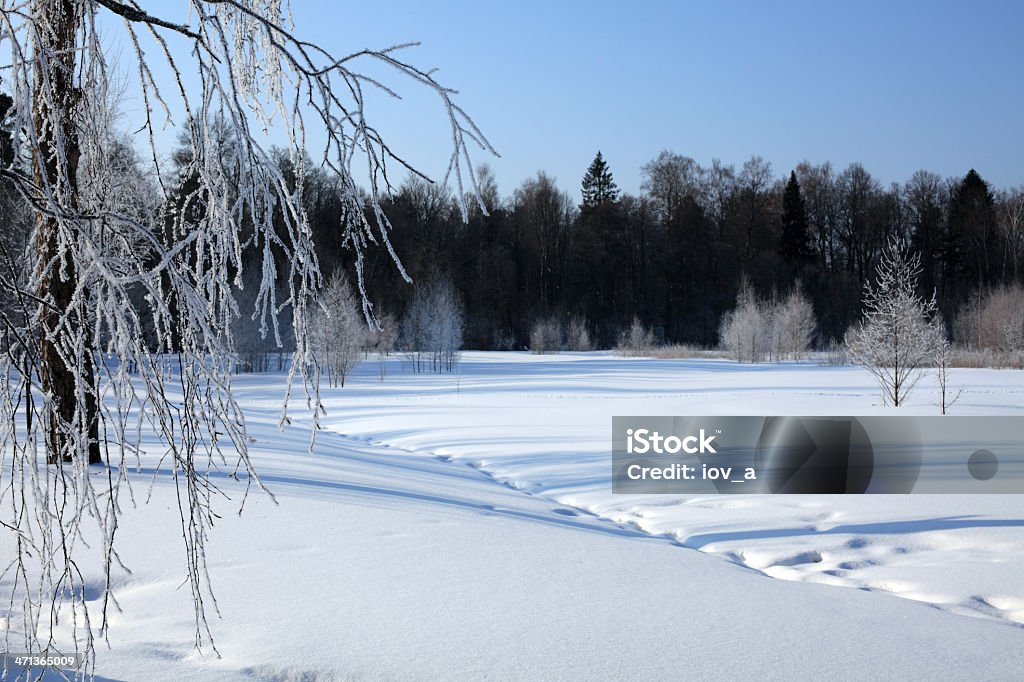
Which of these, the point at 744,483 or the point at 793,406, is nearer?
the point at 744,483

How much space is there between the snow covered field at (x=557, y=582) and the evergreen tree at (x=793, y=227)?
42.1 m

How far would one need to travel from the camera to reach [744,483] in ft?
25.6

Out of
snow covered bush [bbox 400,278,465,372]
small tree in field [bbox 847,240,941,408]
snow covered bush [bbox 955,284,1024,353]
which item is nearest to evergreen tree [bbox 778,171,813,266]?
snow covered bush [bbox 955,284,1024,353]

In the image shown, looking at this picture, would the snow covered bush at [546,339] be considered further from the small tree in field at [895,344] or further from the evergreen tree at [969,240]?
the small tree in field at [895,344]

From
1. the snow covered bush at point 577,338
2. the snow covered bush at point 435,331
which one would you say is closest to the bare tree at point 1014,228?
the snow covered bush at point 577,338

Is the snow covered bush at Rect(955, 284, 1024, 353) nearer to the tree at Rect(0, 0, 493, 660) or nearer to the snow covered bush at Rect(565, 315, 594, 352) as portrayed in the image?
the snow covered bush at Rect(565, 315, 594, 352)

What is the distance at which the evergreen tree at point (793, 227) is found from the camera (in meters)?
47.1

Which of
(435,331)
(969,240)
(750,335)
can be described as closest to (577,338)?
(750,335)

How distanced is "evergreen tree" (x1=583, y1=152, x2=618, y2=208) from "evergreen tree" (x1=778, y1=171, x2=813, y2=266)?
34.5 ft

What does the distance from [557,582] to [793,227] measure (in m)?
47.1

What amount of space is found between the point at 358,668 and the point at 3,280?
69.0 inches

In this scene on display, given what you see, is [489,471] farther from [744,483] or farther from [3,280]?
[3,280]

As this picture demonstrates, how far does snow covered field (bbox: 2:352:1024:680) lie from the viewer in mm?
2930

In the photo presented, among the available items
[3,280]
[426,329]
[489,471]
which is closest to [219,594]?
[3,280]
